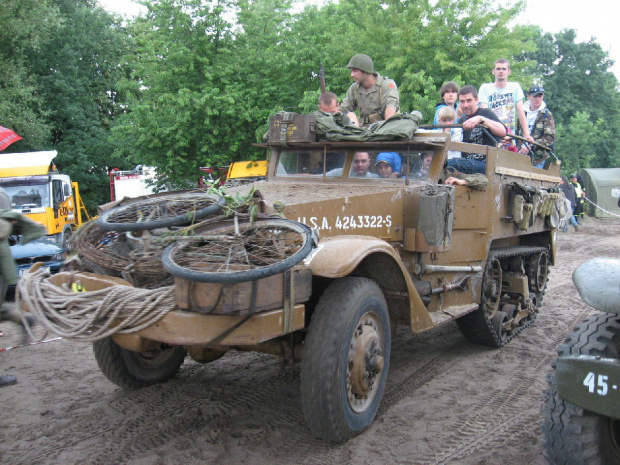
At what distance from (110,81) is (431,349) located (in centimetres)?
2297

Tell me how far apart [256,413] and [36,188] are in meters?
13.2

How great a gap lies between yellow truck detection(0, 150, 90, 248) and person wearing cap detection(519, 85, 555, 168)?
1170 cm

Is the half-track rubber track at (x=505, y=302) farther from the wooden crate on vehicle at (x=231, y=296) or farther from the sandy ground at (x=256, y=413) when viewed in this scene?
the wooden crate on vehicle at (x=231, y=296)

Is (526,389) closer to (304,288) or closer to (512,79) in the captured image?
(304,288)

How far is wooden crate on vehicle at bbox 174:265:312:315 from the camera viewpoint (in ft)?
10.4

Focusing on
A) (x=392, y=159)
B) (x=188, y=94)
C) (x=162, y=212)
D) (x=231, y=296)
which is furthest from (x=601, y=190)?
(x=231, y=296)

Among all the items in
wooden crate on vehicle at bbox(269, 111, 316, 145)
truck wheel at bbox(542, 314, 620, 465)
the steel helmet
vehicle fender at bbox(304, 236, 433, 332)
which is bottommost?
truck wheel at bbox(542, 314, 620, 465)

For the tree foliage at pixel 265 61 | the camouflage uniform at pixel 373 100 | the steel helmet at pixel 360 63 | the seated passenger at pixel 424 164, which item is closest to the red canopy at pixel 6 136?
the tree foliage at pixel 265 61

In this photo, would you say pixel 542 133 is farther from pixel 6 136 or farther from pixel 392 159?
pixel 6 136

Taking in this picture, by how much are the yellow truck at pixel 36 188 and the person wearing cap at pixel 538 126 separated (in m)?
11.7

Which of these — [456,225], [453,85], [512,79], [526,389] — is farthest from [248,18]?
[526,389]

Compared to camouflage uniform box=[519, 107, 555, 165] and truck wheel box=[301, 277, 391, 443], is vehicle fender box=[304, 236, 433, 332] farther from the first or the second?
camouflage uniform box=[519, 107, 555, 165]

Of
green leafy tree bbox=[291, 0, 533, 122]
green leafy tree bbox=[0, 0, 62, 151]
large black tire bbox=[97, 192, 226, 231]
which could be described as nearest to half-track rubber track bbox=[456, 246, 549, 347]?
large black tire bbox=[97, 192, 226, 231]

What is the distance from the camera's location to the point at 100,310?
333 centimetres
